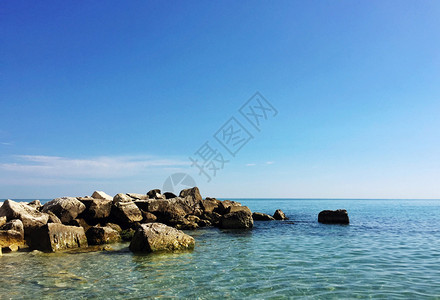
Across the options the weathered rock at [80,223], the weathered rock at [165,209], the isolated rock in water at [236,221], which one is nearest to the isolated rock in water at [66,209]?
the weathered rock at [80,223]

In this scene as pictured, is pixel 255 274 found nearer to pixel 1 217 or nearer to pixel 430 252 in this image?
pixel 430 252

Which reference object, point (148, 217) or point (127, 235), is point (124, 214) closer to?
point (148, 217)

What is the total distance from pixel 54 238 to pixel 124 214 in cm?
690

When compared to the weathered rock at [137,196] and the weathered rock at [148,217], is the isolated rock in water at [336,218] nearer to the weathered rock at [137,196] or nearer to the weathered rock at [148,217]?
the weathered rock at [148,217]

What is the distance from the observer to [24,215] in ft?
56.0

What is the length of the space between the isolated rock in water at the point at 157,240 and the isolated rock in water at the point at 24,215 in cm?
652

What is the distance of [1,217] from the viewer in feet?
53.8

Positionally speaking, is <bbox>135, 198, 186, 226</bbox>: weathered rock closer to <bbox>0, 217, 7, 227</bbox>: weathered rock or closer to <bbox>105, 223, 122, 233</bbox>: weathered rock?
<bbox>105, 223, 122, 233</bbox>: weathered rock

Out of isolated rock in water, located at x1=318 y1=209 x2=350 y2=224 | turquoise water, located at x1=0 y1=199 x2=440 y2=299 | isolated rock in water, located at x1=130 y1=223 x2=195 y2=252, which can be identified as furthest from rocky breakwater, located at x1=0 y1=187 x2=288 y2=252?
isolated rock in water, located at x1=318 y1=209 x2=350 y2=224

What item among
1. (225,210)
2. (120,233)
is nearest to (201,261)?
(120,233)

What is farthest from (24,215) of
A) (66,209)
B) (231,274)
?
(231,274)

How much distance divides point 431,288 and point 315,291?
3394 millimetres

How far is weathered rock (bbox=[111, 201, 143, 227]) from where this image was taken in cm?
2108

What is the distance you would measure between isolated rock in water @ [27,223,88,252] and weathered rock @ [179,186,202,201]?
15254mm
